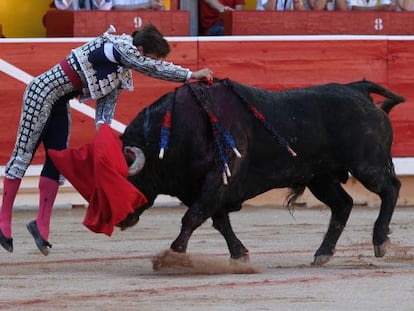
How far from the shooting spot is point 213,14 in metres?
12.2

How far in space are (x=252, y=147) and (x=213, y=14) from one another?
14.6 feet

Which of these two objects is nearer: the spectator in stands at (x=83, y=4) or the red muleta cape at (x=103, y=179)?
the red muleta cape at (x=103, y=179)

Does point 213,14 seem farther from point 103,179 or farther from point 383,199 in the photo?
point 103,179

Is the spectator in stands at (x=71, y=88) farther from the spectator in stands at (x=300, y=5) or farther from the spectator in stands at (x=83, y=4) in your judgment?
the spectator in stands at (x=300, y=5)

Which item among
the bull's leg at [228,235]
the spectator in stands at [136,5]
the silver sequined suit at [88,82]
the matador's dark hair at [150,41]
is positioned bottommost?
the bull's leg at [228,235]

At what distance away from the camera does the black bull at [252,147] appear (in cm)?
768

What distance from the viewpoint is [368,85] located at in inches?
326

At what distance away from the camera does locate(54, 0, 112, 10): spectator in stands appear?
37.5 feet

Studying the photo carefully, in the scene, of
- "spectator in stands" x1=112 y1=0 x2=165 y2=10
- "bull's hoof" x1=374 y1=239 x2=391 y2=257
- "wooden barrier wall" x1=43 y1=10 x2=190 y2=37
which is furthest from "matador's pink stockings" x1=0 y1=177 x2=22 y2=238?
"spectator in stands" x1=112 y1=0 x2=165 y2=10

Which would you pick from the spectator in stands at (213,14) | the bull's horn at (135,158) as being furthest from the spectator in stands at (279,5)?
Answer: the bull's horn at (135,158)

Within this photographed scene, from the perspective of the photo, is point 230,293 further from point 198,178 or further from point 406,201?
point 406,201

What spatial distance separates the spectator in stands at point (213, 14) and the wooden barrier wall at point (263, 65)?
34 centimetres

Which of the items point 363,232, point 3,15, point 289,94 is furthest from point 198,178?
point 3,15

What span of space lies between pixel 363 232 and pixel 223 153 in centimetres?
263
